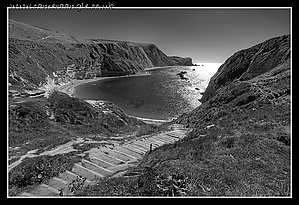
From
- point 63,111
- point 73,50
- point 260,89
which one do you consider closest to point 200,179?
point 260,89

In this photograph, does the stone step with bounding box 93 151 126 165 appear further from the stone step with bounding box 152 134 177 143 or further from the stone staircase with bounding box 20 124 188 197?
the stone step with bounding box 152 134 177 143

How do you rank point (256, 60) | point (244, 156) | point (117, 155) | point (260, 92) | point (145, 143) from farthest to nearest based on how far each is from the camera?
1. point (256, 60)
2. point (260, 92)
3. point (145, 143)
4. point (117, 155)
5. point (244, 156)

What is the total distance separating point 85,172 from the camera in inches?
345

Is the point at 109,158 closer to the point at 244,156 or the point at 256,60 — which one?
the point at 244,156

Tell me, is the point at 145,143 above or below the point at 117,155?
below

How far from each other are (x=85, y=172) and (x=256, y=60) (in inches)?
1506

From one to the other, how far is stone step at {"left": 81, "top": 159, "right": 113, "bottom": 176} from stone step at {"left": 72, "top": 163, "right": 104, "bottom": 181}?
10.6 inches

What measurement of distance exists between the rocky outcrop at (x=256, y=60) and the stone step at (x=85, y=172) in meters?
32.1

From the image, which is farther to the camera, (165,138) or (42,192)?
(165,138)

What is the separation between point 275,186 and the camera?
6133 mm

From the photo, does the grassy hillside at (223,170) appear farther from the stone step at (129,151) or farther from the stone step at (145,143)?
the stone step at (145,143)

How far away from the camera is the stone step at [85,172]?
27.2 ft

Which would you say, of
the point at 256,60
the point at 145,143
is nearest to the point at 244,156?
the point at 145,143

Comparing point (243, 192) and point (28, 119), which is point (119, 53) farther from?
point (243, 192)
